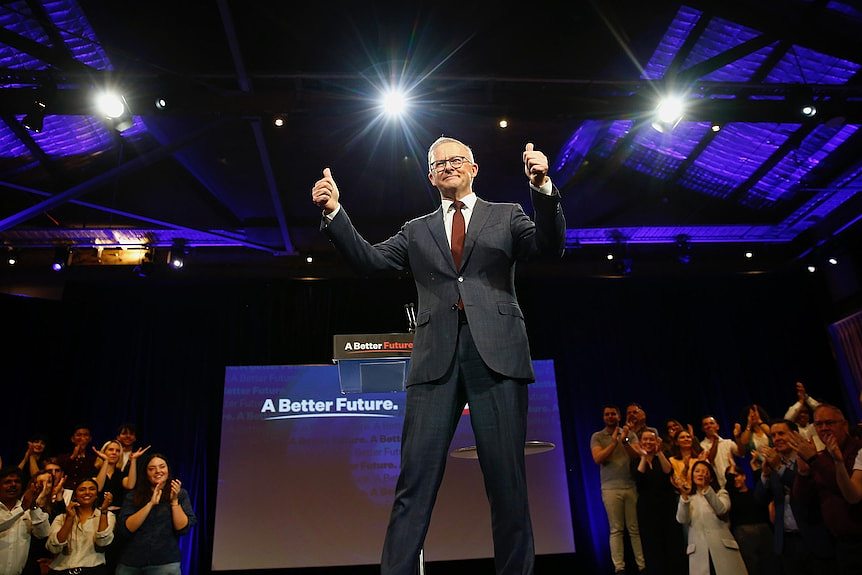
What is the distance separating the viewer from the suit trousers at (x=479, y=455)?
142 cm

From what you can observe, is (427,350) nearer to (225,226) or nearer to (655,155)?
(655,155)

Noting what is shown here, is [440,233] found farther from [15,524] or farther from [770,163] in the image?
[770,163]

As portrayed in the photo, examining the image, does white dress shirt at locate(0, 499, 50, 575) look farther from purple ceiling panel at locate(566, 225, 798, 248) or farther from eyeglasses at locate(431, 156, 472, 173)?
purple ceiling panel at locate(566, 225, 798, 248)

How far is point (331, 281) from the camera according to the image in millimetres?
8211

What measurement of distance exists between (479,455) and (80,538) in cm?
437

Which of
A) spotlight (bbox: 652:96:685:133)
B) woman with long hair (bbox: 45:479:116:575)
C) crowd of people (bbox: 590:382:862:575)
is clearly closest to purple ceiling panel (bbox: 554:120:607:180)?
spotlight (bbox: 652:96:685:133)

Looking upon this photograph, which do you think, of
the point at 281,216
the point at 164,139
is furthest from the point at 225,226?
the point at 164,139

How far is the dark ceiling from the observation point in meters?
4.70

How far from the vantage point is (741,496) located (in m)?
4.93

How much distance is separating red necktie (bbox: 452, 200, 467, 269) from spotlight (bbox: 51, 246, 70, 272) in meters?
7.13

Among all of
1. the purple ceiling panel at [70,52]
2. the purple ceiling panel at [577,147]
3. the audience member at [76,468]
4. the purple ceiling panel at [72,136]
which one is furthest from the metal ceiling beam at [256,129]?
the audience member at [76,468]

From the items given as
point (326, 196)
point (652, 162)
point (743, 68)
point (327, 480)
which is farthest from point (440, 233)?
point (652, 162)

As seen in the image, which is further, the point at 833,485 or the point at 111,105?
the point at 111,105

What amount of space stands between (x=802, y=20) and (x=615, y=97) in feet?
4.82
